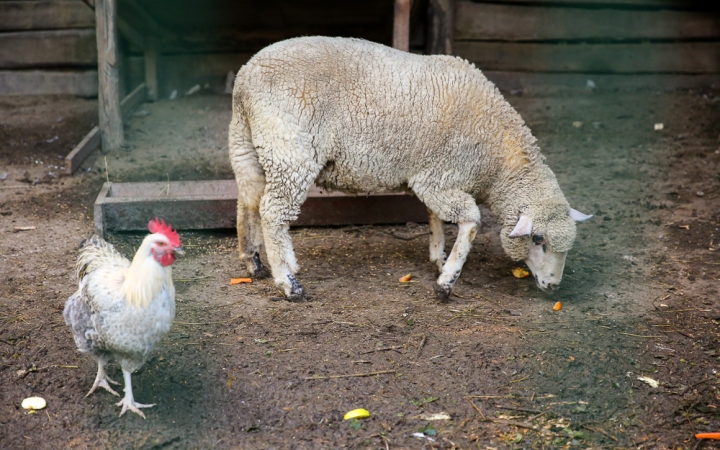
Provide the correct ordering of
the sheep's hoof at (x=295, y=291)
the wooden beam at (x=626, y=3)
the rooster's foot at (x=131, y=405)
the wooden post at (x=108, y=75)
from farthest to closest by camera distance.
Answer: the wooden beam at (x=626, y=3) → the wooden post at (x=108, y=75) → the sheep's hoof at (x=295, y=291) → the rooster's foot at (x=131, y=405)

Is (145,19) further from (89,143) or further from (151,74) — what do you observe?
(89,143)

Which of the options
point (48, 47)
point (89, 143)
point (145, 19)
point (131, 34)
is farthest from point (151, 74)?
point (89, 143)

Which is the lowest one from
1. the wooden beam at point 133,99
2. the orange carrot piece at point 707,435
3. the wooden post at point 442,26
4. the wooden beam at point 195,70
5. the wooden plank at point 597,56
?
the orange carrot piece at point 707,435

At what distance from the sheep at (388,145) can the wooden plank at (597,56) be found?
508 cm

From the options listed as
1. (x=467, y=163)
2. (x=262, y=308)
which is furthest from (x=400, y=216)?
(x=262, y=308)

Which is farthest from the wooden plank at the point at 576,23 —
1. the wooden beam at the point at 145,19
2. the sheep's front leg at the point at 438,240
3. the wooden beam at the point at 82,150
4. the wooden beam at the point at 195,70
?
the sheep's front leg at the point at 438,240

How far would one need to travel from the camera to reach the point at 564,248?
5094 mm

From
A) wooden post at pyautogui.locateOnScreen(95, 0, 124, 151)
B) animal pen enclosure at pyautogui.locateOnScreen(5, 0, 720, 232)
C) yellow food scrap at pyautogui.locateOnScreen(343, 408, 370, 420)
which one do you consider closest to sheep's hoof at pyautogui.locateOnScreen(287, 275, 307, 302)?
yellow food scrap at pyautogui.locateOnScreen(343, 408, 370, 420)

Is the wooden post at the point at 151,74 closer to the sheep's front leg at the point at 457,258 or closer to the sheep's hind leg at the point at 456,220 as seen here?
the sheep's hind leg at the point at 456,220

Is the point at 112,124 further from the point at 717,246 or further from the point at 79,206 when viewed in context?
the point at 717,246

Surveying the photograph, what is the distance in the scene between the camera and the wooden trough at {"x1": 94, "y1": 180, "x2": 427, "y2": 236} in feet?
19.7

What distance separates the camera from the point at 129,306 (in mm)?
3615

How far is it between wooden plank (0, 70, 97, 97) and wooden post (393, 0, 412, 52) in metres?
5.18

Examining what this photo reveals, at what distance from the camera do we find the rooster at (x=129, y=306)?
3584 millimetres
